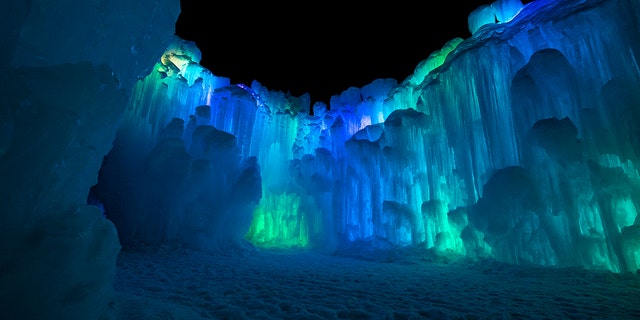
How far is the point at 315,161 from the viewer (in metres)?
19.0

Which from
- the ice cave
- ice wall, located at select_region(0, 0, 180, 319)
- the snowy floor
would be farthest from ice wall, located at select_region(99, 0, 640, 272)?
ice wall, located at select_region(0, 0, 180, 319)

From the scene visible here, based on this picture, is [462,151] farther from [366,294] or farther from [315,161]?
[315,161]

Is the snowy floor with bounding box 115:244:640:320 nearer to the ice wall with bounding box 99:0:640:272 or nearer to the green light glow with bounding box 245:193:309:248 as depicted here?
the ice wall with bounding box 99:0:640:272

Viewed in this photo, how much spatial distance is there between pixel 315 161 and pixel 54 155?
16.7 meters

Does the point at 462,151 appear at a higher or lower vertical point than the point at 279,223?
higher

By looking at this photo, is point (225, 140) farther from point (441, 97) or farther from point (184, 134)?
point (441, 97)

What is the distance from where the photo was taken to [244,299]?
15.0ft

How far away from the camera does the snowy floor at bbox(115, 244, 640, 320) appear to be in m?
3.83

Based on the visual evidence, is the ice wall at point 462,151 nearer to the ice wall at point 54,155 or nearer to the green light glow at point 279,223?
the green light glow at point 279,223

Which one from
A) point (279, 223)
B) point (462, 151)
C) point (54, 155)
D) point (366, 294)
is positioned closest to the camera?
point (54, 155)

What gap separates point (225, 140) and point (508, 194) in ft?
34.5

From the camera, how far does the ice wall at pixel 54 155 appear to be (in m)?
2.12

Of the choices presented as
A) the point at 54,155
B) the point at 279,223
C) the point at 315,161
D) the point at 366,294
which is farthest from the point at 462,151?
the point at 279,223

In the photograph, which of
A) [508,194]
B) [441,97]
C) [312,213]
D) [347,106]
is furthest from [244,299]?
[347,106]
